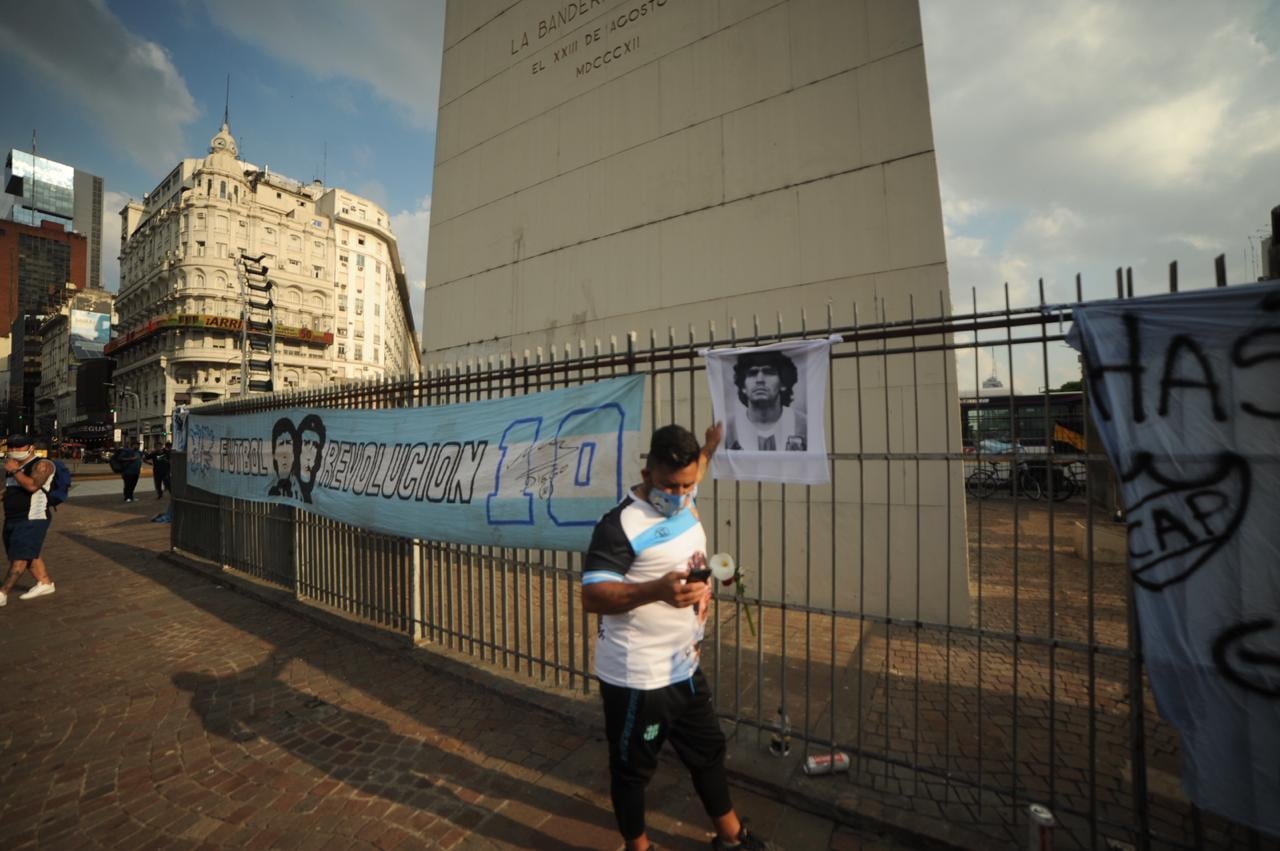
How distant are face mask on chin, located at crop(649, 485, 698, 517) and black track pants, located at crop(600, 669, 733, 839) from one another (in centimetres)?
76

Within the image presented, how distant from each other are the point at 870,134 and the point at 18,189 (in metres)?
198

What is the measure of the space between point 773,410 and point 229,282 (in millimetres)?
62935

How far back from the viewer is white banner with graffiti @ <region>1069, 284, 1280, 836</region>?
211cm

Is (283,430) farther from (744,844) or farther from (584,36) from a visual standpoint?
(584,36)

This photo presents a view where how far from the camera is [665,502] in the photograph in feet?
7.59

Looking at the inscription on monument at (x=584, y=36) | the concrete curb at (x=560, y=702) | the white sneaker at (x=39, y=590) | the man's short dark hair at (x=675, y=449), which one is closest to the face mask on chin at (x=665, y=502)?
the man's short dark hair at (x=675, y=449)

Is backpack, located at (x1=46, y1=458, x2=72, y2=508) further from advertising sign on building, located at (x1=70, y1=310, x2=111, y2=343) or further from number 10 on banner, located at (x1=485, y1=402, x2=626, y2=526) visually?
advertising sign on building, located at (x1=70, y1=310, x2=111, y2=343)

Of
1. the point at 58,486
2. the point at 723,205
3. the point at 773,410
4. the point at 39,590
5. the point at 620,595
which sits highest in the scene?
the point at 723,205

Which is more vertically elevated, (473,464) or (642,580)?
(473,464)

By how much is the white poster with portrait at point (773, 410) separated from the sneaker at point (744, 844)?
1.81m

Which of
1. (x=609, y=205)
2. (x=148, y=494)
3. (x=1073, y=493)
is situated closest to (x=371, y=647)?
(x=609, y=205)

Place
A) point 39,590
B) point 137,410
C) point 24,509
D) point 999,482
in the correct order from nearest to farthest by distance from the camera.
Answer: point 24,509
point 39,590
point 999,482
point 137,410

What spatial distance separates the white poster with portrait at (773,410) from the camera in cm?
320

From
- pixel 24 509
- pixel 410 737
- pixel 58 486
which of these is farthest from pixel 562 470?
pixel 58 486
